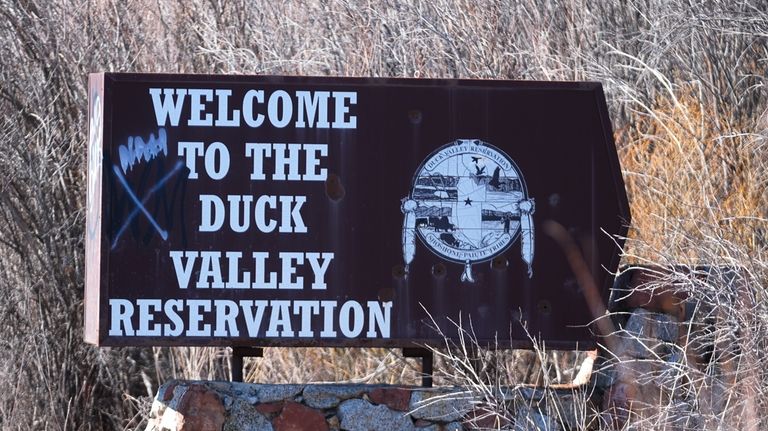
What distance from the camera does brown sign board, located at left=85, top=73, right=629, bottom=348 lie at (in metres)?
5.27

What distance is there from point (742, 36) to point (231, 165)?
4319 mm

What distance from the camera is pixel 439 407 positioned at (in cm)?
542

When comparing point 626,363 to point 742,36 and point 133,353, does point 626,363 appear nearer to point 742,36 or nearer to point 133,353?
point 742,36

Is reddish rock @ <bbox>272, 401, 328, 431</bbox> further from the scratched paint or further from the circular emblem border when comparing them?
the scratched paint

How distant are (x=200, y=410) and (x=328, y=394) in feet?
1.98

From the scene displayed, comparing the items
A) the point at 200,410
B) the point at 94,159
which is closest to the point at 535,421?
the point at 200,410

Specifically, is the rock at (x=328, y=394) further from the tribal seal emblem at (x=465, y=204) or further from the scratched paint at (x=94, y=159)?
the scratched paint at (x=94, y=159)

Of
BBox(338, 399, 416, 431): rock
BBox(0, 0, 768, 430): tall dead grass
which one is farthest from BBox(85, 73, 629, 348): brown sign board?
BBox(0, 0, 768, 430): tall dead grass

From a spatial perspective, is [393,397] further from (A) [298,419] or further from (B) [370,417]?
(A) [298,419]

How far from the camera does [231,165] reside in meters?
5.30

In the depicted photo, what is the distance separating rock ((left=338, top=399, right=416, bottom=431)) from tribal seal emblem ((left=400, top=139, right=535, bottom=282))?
0.71 meters

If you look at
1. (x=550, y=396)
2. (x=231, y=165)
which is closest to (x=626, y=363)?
(x=550, y=396)

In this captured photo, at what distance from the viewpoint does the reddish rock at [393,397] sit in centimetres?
542

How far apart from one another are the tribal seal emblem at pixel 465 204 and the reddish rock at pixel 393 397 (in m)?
0.61
